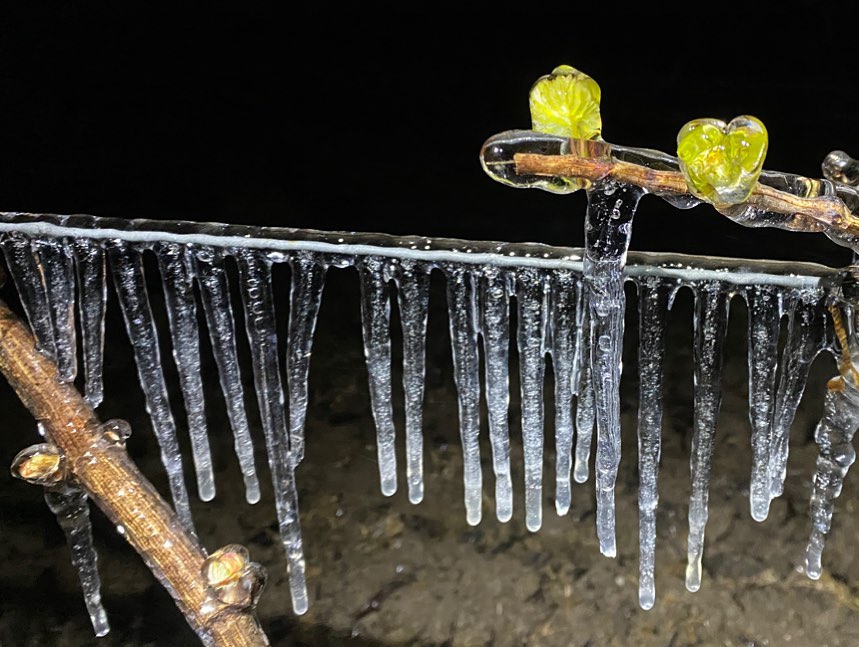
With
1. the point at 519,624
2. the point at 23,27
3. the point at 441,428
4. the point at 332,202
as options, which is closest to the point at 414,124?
the point at 332,202

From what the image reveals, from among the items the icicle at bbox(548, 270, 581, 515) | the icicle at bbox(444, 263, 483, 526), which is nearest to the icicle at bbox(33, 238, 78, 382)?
the icicle at bbox(444, 263, 483, 526)

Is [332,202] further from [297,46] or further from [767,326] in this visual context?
[767,326]

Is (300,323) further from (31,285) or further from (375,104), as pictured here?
(375,104)

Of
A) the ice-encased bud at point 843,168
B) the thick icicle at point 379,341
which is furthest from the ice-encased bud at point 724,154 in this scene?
the thick icicle at point 379,341

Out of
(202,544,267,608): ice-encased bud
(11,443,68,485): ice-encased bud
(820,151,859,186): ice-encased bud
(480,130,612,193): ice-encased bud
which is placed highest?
(480,130,612,193): ice-encased bud

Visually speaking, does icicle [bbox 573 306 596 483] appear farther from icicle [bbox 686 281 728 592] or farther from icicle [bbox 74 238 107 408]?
icicle [bbox 74 238 107 408]

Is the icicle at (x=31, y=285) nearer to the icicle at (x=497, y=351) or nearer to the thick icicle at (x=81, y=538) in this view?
the thick icicle at (x=81, y=538)
